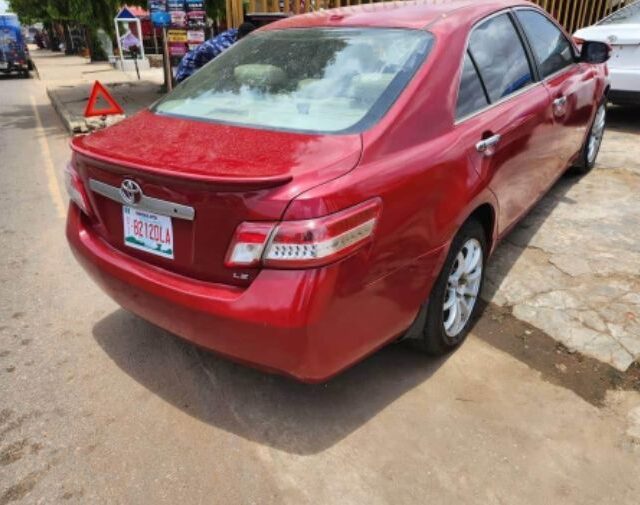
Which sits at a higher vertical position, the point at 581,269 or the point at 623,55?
the point at 623,55

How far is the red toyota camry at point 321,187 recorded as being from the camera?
1979 millimetres

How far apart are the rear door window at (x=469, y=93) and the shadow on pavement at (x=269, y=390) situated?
4.11 feet

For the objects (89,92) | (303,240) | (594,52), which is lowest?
(89,92)

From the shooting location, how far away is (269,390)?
270 cm

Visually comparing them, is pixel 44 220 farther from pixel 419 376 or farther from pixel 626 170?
pixel 626 170

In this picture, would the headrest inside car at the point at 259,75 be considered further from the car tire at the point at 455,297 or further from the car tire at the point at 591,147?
the car tire at the point at 591,147

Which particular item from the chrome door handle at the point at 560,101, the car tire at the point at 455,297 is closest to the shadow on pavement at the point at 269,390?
the car tire at the point at 455,297

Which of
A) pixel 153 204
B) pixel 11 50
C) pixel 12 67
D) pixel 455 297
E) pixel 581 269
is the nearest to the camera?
pixel 153 204

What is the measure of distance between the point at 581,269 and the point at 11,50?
2252 cm

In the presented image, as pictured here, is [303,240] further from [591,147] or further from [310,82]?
[591,147]

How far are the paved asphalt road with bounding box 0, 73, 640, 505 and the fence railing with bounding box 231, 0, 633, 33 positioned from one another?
679 cm

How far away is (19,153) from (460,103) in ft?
23.5

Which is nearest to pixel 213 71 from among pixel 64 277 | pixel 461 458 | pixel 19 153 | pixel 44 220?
pixel 64 277

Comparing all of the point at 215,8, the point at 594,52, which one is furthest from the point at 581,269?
the point at 215,8
